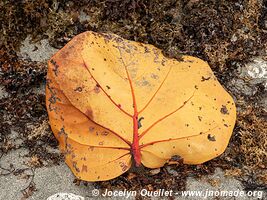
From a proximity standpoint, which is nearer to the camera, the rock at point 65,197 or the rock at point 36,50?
the rock at point 65,197

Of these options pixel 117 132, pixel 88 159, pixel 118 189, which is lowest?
pixel 118 189

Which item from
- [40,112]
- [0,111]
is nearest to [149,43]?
[40,112]

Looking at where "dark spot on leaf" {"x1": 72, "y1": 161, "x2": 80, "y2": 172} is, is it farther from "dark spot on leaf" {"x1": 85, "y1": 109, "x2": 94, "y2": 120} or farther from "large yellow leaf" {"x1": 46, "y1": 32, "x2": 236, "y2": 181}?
"dark spot on leaf" {"x1": 85, "y1": 109, "x2": 94, "y2": 120}

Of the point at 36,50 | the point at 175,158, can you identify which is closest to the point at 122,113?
the point at 175,158

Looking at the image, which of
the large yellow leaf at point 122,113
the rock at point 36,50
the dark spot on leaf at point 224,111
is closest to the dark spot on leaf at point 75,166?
the large yellow leaf at point 122,113

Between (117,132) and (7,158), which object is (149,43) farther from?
(7,158)

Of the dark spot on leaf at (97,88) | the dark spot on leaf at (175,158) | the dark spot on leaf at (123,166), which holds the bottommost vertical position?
the dark spot on leaf at (123,166)

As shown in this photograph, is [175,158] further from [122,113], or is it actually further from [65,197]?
[65,197]

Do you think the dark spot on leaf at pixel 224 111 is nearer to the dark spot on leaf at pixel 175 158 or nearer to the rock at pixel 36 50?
the dark spot on leaf at pixel 175 158
